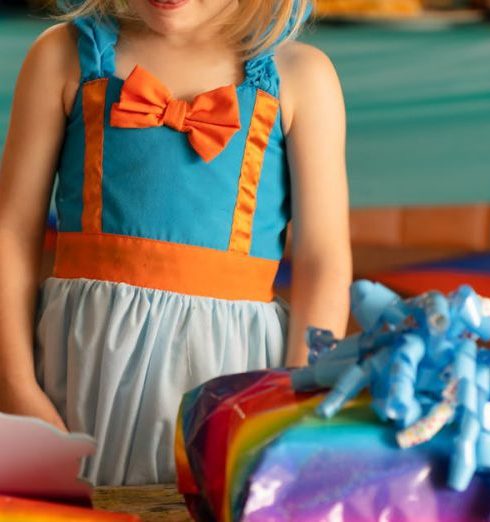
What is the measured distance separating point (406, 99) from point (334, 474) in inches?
66.1

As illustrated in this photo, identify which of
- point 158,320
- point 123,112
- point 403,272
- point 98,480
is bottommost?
point 403,272

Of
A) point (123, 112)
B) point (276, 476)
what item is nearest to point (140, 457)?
point (123, 112)

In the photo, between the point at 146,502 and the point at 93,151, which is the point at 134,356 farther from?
the point at 146,502

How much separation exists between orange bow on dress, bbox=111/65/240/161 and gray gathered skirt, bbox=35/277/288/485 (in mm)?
140

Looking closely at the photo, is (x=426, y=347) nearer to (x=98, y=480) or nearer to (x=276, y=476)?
(x=276, y=476)

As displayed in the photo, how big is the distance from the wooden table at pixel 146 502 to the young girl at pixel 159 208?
0.30 meters

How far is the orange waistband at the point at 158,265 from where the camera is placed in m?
0.94

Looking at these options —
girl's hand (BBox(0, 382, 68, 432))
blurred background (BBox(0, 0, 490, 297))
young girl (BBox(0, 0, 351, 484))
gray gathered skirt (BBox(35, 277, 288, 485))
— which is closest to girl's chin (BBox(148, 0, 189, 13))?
young girl (BBox(0, 0, 351, 484))

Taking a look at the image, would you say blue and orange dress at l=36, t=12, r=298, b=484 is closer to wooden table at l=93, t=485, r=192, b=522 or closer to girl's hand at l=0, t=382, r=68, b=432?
girl's hand at l=0, t=382, r=68, b=432

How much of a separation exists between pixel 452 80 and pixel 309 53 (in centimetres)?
112

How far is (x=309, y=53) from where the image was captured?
100 centimetres

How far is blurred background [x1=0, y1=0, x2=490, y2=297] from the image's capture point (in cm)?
205

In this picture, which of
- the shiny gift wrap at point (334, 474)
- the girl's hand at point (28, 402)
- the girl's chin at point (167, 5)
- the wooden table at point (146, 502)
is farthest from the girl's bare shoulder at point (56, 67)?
the shiny gift wrap at point (334, 474)

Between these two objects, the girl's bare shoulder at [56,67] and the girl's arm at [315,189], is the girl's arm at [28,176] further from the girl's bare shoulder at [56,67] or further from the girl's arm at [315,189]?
the girl's arm at [315,189]
